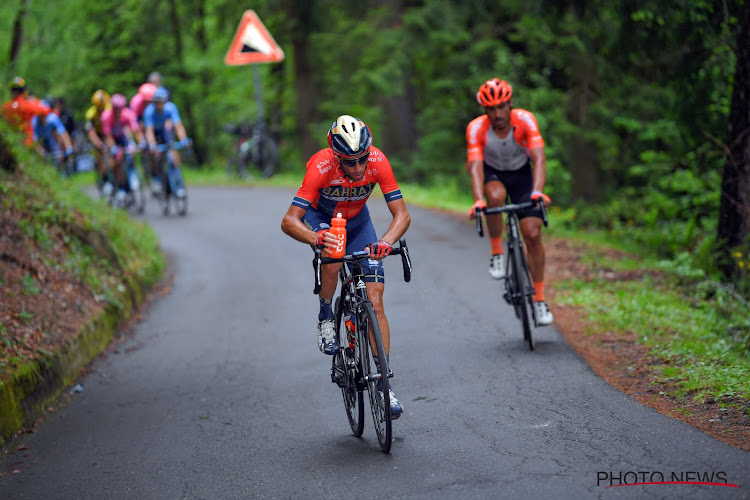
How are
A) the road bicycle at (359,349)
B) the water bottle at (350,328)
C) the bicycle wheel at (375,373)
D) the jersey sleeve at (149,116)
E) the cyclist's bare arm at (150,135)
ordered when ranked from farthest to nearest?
1. the jersey sleeve at (149,116)
2. the cyclist's bare arm at (150,135)
3. the water bottle at (350,328)
4. the road bicycle at (359,349)
5. the bicycle wheel at (375,373)

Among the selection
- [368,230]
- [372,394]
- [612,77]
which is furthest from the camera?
[612,77]

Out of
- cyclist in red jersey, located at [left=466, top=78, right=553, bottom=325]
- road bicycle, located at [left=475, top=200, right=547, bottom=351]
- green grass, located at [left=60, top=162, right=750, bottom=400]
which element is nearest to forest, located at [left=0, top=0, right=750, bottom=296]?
green grass, located at [left=60, top=162, right=750, bottom=400]

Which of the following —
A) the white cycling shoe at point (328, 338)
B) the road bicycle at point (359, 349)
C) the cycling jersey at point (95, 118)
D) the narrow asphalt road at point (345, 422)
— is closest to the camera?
the narrow asphalt road at point (345, 422)

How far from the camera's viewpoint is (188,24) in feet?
106

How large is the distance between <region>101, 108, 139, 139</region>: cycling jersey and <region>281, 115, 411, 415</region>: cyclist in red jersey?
13.3m

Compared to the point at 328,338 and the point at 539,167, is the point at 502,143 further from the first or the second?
the point at 328,338

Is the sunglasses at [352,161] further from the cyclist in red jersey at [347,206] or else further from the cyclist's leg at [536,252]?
the cyclist's leg at [536,252]

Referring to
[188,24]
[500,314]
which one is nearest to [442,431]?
[500,314]

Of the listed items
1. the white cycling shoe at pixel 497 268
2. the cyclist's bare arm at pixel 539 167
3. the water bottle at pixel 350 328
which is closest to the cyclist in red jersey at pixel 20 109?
the white cycling shoe at pixel 497 268

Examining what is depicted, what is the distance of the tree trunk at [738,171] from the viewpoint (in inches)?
406

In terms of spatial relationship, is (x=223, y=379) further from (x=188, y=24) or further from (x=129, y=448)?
(x=188, y=24)

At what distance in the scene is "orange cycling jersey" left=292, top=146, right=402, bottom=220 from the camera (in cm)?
645

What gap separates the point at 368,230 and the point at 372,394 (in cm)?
131

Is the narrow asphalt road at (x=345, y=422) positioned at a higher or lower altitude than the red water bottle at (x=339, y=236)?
lower
